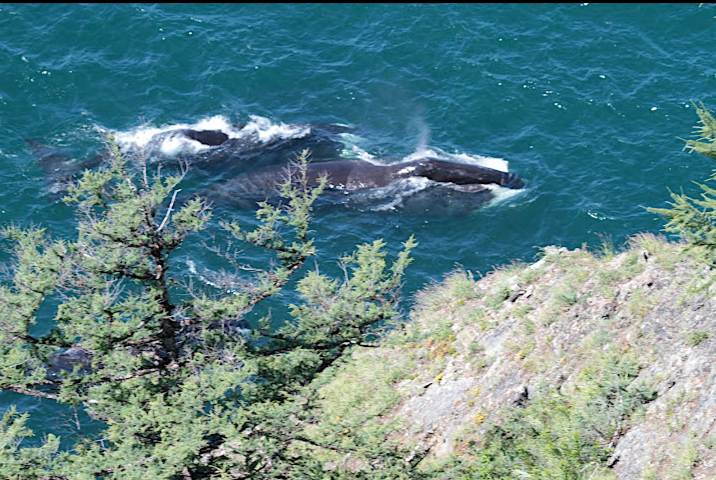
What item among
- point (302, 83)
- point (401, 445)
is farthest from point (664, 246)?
point (302, 83)

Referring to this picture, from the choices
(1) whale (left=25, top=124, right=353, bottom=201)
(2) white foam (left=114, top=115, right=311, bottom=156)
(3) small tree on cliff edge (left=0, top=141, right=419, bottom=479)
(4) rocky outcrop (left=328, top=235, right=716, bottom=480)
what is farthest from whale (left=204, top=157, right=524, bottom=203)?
(3) small tree on cliff edge (left=0, top=141, right=419, bottom=479)

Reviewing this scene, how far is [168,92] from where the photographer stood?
3906 centimetres

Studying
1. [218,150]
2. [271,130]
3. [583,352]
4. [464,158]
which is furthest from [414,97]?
[583,352]

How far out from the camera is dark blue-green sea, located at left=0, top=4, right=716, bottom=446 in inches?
1264

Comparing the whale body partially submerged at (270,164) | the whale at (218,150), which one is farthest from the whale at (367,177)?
the whale at (218,150)

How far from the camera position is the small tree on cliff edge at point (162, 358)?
52.0 feet

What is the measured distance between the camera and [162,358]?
17.9 meters

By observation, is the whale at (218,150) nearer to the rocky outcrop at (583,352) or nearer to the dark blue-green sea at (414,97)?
the dark blue-green sea at (414,97)

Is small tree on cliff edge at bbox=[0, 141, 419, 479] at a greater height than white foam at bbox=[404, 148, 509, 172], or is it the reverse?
small tree on cliff edge at bbox=[0, 141, 419, 479]

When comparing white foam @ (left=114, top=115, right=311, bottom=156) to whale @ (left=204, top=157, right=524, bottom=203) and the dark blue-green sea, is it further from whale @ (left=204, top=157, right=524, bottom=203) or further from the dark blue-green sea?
whale @ (left=204, top=157, right=524, bottom=203)

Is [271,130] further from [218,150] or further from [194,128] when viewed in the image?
[194,128]

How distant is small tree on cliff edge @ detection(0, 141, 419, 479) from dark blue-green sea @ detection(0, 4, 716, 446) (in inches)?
468

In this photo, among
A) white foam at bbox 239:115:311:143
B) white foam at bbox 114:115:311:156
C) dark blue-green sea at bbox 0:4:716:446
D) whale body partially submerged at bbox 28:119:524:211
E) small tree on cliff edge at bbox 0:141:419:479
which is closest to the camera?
small tree on cliff edge at bbox 0:141:419:479

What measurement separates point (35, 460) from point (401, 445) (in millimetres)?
7777
